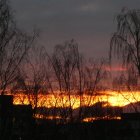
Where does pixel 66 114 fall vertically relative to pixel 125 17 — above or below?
below

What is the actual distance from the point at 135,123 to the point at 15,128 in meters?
25.9

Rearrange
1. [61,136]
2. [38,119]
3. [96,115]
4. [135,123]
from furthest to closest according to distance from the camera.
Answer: [135,123] < [96,115] < [61,136] < [38,119]

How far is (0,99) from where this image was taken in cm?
4897

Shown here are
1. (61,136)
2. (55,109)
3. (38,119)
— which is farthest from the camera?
(61,136)

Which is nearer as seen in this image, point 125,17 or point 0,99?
point 125,17

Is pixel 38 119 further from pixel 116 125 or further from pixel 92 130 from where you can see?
pixel 116 125

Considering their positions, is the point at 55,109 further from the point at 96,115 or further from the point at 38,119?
the point at 96,115

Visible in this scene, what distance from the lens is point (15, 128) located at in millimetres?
77125

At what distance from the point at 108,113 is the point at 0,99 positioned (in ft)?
137

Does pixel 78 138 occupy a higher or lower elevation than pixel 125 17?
lower

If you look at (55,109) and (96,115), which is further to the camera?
(96,115)

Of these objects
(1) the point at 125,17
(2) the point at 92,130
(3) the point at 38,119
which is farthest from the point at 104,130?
(1) the point at 125,17

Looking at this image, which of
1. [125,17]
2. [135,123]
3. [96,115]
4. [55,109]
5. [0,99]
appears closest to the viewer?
[125,17]

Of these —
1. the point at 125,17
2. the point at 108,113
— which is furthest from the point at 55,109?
the point at 108,113
